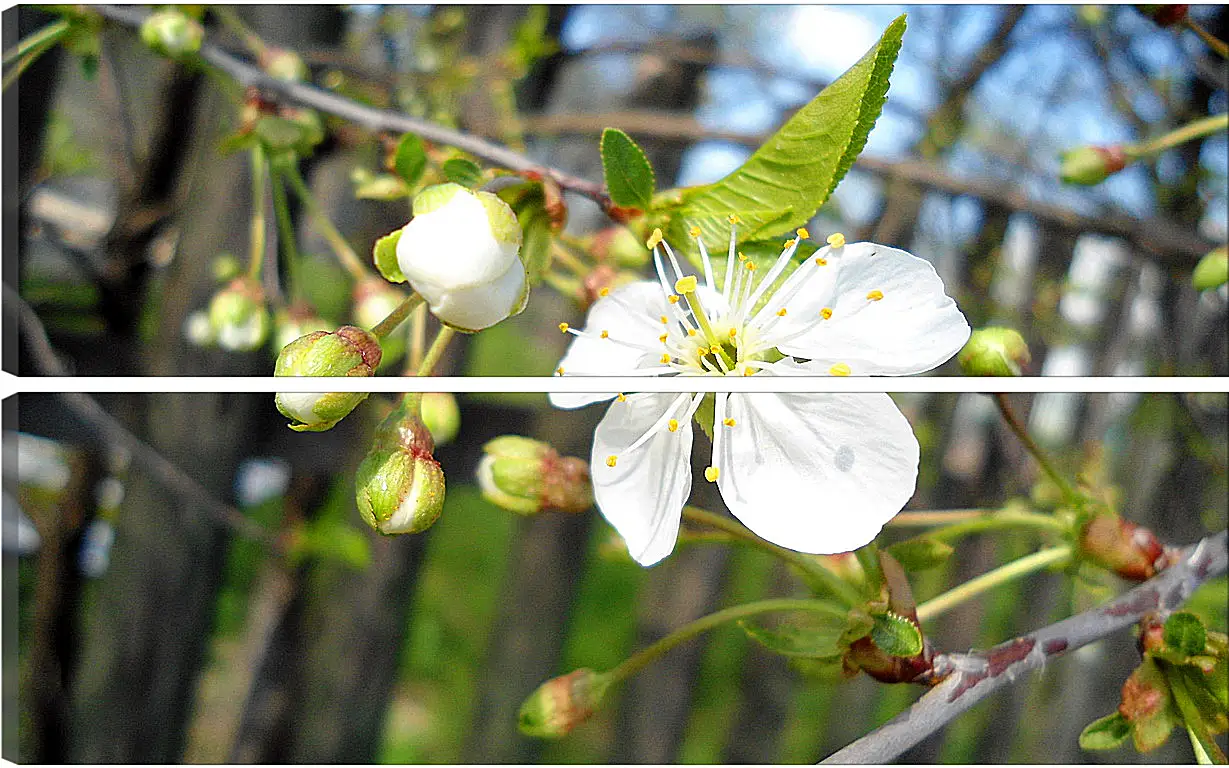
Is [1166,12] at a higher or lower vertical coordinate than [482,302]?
higher

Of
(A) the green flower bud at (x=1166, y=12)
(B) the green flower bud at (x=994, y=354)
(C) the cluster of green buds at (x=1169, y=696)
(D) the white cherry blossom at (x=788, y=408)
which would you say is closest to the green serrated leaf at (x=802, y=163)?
(D) the white cherry blossom at (x=788, y=408)

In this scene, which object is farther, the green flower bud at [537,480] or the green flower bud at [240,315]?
the green flower bud at [240,315]

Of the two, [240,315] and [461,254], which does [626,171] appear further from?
[240,315]

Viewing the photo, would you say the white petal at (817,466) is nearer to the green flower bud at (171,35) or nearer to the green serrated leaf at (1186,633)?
the green serrated leaf at (1186,633)

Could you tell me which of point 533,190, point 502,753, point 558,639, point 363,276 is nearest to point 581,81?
point 558,639

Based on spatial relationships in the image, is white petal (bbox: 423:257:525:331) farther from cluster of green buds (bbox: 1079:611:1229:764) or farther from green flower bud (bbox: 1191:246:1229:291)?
green flower bud (bbox: 1191:246:1229:291)

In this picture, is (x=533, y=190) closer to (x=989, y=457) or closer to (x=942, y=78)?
(x=942, y=78)

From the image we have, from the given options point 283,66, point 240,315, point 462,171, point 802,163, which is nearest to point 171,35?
point 283,66
